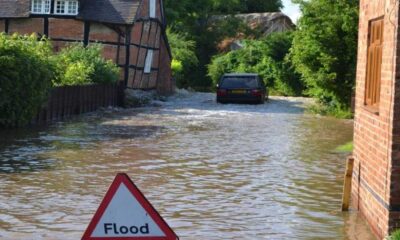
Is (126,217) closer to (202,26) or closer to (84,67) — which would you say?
(84,67)

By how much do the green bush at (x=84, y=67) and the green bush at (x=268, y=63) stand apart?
57.5 feet

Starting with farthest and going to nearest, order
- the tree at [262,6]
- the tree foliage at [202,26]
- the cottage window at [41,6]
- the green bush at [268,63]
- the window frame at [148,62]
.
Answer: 1. the tree at [262,6]
2. the tree foliage at [202,26]
3. the green bush at [268,63]
4. the window frame at [148,62]
5. the cottage window at [41,6]

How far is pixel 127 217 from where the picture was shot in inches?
205

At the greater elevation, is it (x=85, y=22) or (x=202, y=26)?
(x=202, y=26)

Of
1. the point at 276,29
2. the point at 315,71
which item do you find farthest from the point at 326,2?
the point at 276,29

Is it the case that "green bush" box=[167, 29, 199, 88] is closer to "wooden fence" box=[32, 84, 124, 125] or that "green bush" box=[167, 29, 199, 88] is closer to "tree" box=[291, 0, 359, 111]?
"wooden fence" box=[32, 84, 124, 125]

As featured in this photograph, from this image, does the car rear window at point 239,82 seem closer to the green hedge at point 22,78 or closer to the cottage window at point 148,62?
the cottage window at point 148,62

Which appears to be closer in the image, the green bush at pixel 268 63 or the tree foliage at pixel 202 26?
the green bush at pixel 268 63

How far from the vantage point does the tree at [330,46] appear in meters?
28.0

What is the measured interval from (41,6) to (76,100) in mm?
9352

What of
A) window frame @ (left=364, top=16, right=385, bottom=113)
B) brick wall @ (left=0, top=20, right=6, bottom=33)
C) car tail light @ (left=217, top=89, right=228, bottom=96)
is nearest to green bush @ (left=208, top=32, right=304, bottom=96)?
car tail light @ (left=217, top=89, right=228, bottom=96)

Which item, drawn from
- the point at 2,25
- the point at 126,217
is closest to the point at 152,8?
the point at 2,25

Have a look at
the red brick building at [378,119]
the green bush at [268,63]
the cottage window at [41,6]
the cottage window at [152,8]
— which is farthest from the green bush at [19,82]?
Answer: the green bush at [268,63]

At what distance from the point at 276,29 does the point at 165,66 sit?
2351 centimetres
